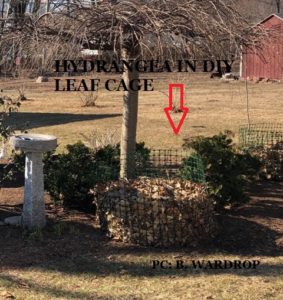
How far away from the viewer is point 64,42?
478 centimetres

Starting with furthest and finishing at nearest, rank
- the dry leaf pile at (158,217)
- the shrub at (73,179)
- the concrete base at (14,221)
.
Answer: the shrub at (73,179) → the concrete base at (14,221) → the dry leaf pile at (158,217)

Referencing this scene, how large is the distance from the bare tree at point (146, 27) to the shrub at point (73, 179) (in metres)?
1.54

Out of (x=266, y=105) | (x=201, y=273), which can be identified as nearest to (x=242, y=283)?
(x=201, y=273)

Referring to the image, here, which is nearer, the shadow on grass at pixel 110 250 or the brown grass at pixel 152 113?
the shadow on grass at pixel 110 250

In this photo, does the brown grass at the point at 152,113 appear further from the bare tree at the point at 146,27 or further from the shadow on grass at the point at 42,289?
the shadow on grass at the point at 42,289

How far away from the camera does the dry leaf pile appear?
4.82 m

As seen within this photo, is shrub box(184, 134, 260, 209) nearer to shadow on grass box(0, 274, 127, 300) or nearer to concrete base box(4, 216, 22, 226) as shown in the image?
concrete base box(4, 216, 22, 226)

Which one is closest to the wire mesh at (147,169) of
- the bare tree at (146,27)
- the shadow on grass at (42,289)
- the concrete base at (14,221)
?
the concrete base at (14,221)

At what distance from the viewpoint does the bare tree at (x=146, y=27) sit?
180 inches

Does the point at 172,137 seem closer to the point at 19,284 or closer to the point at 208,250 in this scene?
the point at 208,250

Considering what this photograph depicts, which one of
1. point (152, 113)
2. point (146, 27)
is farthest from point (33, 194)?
point (152, 113)

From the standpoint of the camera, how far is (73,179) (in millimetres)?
5988

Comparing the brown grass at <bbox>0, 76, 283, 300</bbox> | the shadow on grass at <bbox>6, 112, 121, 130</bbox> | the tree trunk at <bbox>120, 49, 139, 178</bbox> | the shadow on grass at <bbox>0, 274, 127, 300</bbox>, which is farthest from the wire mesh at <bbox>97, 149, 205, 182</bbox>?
the shadow on grass at <bbox>6, 112, 121, 130</bbox>

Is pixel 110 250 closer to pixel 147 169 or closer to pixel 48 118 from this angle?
pixel 147 169
